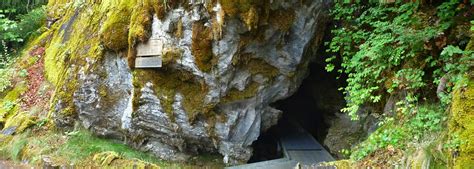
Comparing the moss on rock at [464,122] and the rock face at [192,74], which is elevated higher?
the rock face at [192,74]

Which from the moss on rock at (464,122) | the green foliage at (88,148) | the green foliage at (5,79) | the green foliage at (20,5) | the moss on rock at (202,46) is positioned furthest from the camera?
the green foliage at (20,5)

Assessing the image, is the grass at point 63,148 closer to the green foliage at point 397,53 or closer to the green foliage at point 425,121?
the green foliage at point 397,53

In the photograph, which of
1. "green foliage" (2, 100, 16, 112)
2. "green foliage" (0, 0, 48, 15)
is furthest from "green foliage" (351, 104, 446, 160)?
"green foliage" (0, 0, 48, 15)

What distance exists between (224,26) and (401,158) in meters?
3.22

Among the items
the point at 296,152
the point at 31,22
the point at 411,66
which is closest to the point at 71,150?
the point at 296,152

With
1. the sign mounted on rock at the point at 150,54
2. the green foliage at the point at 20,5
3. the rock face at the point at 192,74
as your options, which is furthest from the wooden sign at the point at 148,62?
the green foliage at the point at 20,5

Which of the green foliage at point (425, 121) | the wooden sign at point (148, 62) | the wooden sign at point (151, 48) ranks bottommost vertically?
the green foliage at point (425, 121)

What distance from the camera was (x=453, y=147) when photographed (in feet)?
11.3

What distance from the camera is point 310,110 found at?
368 inches

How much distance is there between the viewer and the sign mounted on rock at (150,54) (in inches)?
264

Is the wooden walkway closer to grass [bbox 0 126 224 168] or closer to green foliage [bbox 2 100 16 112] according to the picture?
grass [bbox 0 126 224 168]

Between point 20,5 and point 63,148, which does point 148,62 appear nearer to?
point 63,148

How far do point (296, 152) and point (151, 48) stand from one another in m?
3.34

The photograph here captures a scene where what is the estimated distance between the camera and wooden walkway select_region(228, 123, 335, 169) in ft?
22.6
